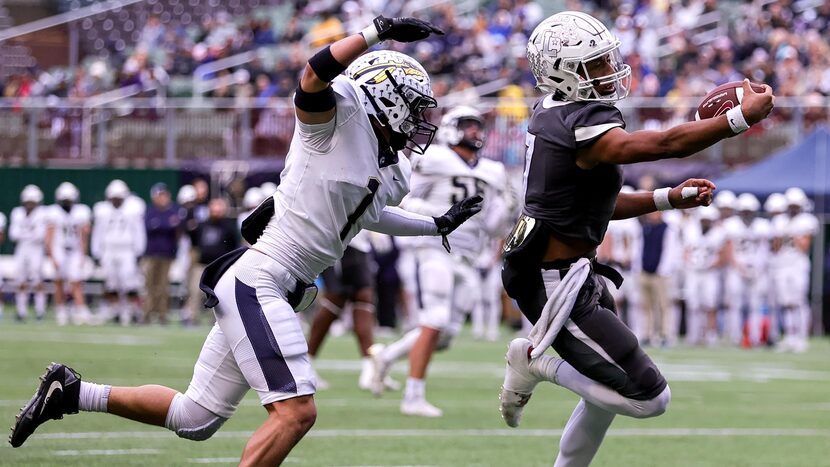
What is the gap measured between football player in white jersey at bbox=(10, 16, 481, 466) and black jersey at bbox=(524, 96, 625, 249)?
48cm

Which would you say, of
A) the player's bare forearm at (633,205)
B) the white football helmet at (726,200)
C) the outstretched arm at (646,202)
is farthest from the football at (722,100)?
the white football helmet at (726,200)

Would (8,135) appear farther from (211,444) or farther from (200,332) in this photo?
(211,444)

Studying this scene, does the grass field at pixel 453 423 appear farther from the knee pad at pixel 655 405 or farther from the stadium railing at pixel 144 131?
the stadium railing at pixel 144 131

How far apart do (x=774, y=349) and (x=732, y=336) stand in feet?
4.40

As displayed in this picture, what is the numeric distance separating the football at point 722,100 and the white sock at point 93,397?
2630 millimetres

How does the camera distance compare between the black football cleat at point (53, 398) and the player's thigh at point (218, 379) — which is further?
the black football cleat at point (53, 398)

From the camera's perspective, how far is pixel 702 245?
2009 centimetres

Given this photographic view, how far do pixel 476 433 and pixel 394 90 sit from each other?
3.79 metres

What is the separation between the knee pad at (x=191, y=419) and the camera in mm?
5738

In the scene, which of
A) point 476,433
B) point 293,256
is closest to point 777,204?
point 476,433

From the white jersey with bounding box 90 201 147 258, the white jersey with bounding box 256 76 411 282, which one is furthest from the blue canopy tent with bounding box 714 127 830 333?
the white jersey with bounding box 256 76 411 282

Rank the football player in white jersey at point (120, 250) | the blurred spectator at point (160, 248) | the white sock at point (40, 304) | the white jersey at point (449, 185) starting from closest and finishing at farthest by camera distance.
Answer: the white jersey at point (449, 185) → the blurred spectator at point (160, 248) → the white sock at point (40, 304) → the football player in white jersey at point (120, 250)

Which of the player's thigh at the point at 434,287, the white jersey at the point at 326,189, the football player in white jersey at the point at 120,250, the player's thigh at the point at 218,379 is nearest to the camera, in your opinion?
the white jersey at the point at 326,189

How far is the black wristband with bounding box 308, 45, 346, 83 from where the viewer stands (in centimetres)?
515
